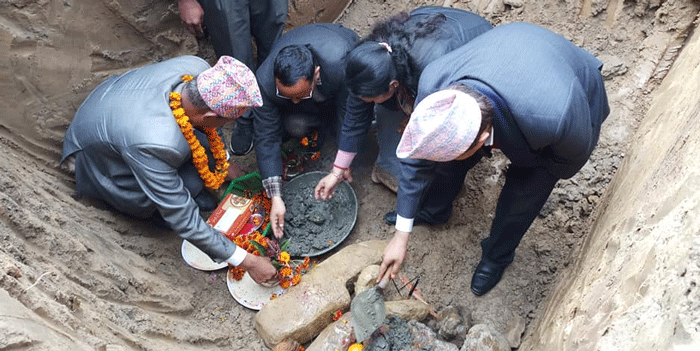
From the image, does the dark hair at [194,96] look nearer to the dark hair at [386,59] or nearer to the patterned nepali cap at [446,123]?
the dark hair at [386,59]

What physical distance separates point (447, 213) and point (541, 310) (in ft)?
2.58

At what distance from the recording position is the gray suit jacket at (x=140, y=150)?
8.55 feet

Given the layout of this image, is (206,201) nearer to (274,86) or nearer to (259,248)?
(259,248)

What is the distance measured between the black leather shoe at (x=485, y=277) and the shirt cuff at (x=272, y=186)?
127 cm

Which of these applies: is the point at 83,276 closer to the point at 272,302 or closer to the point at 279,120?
the point at 272,302

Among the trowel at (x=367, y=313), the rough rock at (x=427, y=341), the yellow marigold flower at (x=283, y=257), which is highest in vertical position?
the trowel at (x=367, y=313)

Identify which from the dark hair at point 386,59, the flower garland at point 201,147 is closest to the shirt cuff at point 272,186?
the flower garland at point 201,147

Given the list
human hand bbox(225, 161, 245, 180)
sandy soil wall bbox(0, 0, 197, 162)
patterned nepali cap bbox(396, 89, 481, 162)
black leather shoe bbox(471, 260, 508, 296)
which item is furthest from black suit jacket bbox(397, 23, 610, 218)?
sandy soil wall bbox(0, 0, 197, 162)

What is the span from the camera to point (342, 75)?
3189 millimetres

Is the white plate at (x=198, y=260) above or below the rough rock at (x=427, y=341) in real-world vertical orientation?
below

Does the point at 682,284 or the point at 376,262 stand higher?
the point at 682,284

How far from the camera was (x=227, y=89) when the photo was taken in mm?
2523

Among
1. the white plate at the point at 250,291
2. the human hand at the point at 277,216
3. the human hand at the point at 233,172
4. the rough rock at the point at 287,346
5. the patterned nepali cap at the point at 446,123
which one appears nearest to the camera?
the patterned nepali cap at the point at 446,123

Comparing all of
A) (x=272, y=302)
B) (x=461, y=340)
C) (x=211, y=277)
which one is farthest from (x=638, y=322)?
(x=211, y=277)
